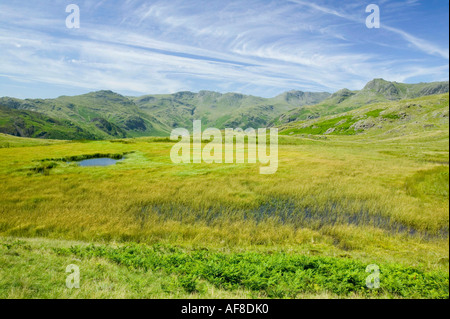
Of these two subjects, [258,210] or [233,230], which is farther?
[258,210]

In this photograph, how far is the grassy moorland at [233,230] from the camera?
343 inches

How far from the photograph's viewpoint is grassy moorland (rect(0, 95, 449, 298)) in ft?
28.6

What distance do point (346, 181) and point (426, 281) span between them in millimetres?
25894

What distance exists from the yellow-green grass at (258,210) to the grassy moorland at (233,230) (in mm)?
120

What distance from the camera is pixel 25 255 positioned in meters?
11.1

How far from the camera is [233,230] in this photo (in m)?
18.5

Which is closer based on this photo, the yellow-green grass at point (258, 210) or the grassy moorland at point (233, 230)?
the grassy moorland at point (233, 230)

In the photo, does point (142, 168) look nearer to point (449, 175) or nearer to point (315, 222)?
point (315, 222)

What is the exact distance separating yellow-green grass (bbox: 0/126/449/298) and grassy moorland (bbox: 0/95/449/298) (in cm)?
12

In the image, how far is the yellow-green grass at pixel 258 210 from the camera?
15.1 m

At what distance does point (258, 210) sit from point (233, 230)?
577 centimetres

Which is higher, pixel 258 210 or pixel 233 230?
pixel 258 210
